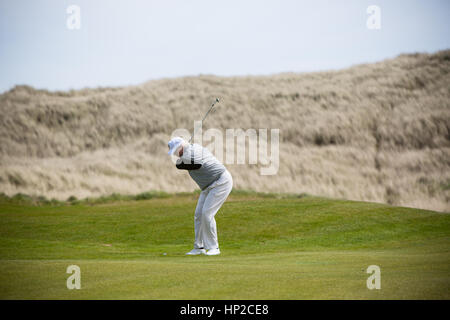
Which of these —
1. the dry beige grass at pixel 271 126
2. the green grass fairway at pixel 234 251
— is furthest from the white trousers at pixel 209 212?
the dry beige grass at pixel 271 126

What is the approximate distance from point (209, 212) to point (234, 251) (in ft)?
5.34

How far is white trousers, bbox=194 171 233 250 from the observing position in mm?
10875

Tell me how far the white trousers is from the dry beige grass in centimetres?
1887

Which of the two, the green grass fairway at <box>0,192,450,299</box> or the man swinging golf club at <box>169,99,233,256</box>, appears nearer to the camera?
the green grass fairway at <box>0,192,450,299</box>

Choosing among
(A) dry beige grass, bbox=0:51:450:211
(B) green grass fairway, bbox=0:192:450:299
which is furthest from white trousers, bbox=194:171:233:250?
(A) dry beige grass, bbox=0:51:450:211

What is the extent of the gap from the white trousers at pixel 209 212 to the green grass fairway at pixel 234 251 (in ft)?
1.58

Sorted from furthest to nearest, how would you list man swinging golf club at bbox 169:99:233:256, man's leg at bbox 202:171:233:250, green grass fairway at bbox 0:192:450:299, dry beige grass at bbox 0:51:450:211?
1. dry beige grass at bbox 0:51:450:211
2. man's leg at bbox 202:171:233:250
3. man swinging golf club at bbox 169:99:233:256
4. green grass fairway at bbox 0:192:450:299

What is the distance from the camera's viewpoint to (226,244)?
13.9 meters

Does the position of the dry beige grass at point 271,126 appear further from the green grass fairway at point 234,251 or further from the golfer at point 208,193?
the golfer at point 208,193

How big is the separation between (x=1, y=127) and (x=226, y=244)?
110ft

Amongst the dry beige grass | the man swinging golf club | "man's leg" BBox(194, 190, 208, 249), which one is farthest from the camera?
the dry beige grass

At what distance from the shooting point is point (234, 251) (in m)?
12.0

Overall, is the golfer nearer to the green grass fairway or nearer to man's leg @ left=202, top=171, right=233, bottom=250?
man's leg @ left=202, top=171, right=233, bottom=250
